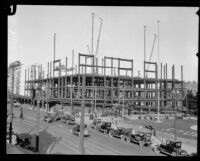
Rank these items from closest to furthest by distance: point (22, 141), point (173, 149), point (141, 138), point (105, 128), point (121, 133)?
point (173, 149)
point (22, 141)
point (141, 138)
point (121, 133)
point (105, 128)

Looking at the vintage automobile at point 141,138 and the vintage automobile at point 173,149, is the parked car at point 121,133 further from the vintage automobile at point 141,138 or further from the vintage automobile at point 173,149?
the vintage automobile at point 173,149

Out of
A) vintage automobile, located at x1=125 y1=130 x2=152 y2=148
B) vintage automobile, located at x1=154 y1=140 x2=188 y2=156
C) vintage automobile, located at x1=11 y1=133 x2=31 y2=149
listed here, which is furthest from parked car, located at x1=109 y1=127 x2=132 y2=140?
vintage automobile, located at x1=11 y1=133 x2=31 y2=149

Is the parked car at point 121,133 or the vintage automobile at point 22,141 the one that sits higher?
the vintage automobile at point 22,141

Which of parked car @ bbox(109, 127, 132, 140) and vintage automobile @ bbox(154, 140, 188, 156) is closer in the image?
vintage automobile @ bbox(154, 140, 188, 156)

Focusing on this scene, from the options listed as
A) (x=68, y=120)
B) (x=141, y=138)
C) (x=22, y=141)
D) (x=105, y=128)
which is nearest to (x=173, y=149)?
(x=141, y=138)

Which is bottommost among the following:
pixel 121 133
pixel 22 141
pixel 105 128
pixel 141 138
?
pixel 105 128

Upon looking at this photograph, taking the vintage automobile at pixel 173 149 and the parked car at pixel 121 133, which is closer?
the vintage automobile at pixel 173 149

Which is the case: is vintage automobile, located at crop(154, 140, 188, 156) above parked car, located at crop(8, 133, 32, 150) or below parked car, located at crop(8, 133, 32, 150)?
below

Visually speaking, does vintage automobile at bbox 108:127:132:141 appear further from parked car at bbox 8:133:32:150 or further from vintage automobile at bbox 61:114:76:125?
parked car at bbox 8:133:32:150

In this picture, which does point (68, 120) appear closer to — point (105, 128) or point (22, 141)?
point (105, 128)

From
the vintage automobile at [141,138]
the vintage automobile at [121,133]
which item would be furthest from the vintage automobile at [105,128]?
the vintage automobile at [141,138]
